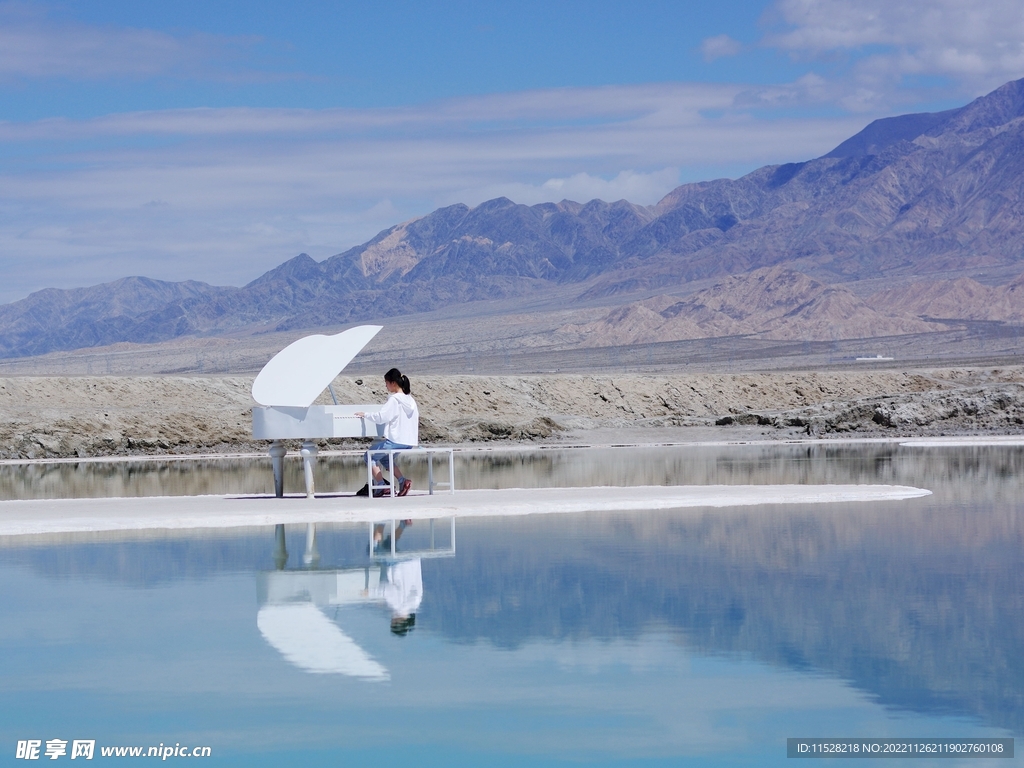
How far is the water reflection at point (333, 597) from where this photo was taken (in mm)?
8062

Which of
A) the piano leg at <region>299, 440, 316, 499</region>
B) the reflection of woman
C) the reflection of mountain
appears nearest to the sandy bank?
the piano leg at <region>299, 440, 316, 499</region>

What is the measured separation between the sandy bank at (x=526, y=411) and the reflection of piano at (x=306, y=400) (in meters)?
21.5

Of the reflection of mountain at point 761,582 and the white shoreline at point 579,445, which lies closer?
the reflection of mountain at point 761,582

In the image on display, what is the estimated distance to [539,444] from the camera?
39.0 metres

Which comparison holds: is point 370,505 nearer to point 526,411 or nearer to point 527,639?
point 527,639

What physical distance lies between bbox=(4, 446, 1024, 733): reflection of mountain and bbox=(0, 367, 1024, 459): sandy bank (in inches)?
986

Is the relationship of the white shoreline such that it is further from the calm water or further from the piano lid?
the calm water

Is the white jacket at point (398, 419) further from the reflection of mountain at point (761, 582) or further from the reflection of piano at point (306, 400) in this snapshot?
the reflection of mountain at point (761, 582)

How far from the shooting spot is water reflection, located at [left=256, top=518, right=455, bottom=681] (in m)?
8.06

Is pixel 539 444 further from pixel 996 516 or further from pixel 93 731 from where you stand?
pixel 93 731

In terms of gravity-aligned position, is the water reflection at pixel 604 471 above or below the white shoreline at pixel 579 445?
above

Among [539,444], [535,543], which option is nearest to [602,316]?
[539,444]

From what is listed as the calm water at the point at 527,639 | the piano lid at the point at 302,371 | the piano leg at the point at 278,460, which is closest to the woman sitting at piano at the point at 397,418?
the piano lid at the point at 302,371

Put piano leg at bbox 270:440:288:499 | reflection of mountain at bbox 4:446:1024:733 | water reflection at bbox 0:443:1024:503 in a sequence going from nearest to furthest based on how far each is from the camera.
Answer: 1. reflection of mountain at bbox 4:446:1024:733
2. piano leg at bbox 270:440:288:499
3. water reflection at bbox 0:443:1024:503
